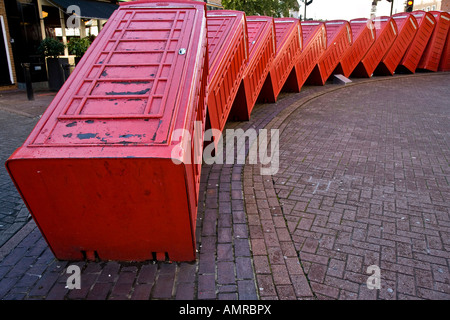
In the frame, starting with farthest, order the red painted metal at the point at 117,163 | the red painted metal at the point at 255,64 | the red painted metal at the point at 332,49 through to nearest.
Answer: the red painted metal at the point at 332,49
the red painted metal at the point at 255,64
the red painted metal at the point at 117,163

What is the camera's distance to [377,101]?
34.8ft

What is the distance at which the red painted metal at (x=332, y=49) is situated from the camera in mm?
12555

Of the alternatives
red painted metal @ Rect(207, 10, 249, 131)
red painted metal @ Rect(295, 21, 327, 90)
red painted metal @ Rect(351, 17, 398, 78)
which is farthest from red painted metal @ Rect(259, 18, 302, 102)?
red painted metal @ Rect(351, 17, 398, 78)

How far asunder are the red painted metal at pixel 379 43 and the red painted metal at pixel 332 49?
1.67 m

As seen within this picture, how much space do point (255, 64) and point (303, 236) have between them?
5189 mm

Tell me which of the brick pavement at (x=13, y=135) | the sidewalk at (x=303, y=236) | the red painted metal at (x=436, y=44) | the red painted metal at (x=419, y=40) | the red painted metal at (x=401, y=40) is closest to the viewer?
the sidewalk at (x=303, y=236)

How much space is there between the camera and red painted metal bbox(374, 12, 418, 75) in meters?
15.0

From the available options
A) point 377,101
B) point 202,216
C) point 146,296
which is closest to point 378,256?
point 202,216

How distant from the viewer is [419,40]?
15938 millimetres

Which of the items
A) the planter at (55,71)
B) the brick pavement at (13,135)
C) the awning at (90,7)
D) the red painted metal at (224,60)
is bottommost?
the brick pavement at (13,135)

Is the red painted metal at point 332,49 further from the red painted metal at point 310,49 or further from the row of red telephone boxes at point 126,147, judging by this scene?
the row of red telephone boxes at point 126,147

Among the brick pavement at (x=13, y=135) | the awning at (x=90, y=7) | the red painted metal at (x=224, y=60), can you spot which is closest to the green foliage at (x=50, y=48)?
the brick pavement at (x=13, y=135)

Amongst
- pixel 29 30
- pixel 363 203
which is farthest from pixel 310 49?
pixel 29 30
